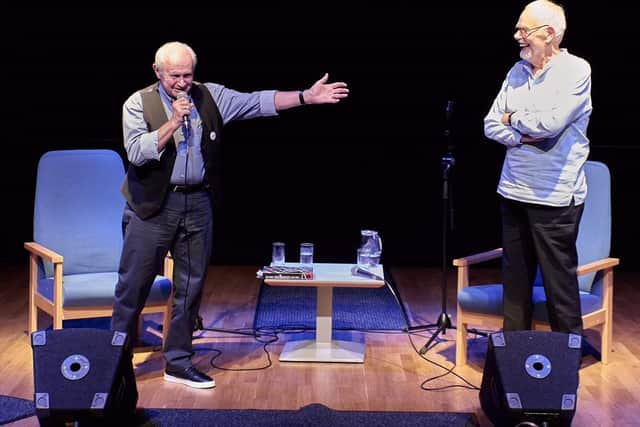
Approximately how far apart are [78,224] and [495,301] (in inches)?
91.0

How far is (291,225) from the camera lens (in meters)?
8.02

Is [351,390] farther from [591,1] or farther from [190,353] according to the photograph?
[591,1]

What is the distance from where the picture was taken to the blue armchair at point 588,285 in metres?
5.07

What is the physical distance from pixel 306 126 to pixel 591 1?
245 centimetres

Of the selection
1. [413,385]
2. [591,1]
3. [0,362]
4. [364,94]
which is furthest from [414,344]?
[591,1]

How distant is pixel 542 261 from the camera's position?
461cm

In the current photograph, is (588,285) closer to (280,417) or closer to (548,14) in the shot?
(548,14)

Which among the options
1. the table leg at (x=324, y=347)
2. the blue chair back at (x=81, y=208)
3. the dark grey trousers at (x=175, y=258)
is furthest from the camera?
the blue chair back at (x=81, y=208)

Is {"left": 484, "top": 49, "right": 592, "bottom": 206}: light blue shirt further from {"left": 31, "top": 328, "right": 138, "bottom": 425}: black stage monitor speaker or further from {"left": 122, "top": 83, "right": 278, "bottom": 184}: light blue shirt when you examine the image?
{"left": 31, "top": 328, "right": 138, "bottom": 425}: black stage monitor speaker

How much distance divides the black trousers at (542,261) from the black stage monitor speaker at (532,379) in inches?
26.6

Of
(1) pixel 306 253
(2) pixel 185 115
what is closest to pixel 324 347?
(1) pixel 306 253

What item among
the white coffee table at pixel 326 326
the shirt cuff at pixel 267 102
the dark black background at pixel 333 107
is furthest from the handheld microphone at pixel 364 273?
the dark black background at pixel 333 107

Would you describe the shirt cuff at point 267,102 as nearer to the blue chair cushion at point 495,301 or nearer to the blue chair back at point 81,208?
the blue chair back at point 81,208

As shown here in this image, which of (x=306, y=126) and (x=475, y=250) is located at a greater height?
(x=306, y=126)
